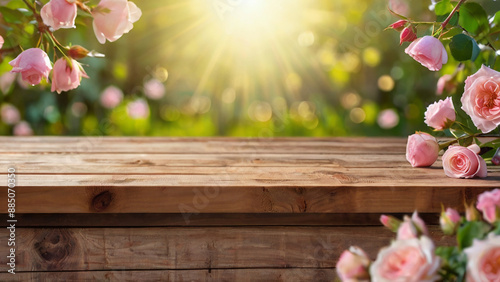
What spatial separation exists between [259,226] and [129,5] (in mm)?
555

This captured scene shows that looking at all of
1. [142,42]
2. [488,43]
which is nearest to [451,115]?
[488,43]

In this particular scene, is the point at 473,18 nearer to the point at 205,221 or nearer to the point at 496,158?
the point at 496,158

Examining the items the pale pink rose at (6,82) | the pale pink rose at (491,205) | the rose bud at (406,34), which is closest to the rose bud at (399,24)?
the rose bud at (406,34)

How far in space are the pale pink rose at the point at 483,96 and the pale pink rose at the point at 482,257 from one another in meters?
0.46

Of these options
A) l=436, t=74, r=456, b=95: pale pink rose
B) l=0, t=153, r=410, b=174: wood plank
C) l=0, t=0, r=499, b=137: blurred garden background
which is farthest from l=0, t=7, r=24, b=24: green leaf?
l=0, t=0, r=499, b=137: blurred garden background

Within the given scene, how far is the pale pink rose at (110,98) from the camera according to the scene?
121 inches

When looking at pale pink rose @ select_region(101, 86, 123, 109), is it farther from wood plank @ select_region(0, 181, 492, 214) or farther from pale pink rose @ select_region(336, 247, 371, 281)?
pale pink rose @ select_region(336, 247, 371, 281)

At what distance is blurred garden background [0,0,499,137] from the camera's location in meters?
3.07

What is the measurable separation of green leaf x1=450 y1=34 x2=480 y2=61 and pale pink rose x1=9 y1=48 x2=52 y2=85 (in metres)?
0.91

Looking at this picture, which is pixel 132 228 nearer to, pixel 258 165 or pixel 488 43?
pixel 258 165

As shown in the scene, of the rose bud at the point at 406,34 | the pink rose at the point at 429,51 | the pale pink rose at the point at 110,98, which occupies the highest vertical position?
the pale pink rose at the point at 110,98

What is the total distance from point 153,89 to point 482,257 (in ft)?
8.62

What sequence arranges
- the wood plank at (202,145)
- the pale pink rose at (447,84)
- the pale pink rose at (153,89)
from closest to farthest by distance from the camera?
the wood plank at (202,145), the pale pink rose at (447,84), the pale pink rose at (153,89)

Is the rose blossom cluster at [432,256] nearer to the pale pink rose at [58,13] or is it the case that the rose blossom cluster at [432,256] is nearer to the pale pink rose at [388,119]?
the pale pink rose at [58,13]
